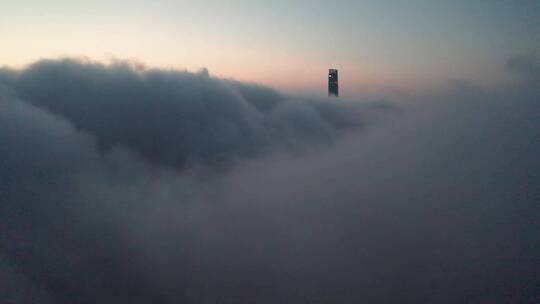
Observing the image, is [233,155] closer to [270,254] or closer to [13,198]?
[270,254]

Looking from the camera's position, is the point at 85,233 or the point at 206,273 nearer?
the point at 206,273

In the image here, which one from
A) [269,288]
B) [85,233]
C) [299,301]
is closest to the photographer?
[299,301]

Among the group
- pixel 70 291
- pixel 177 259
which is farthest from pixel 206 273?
pixel 70 291

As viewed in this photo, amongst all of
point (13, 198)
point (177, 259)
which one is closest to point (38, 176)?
point (13, 198)

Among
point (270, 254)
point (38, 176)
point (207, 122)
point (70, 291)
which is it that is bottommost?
point (70, 291)

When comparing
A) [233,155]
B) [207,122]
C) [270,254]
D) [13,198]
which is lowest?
[270,254]

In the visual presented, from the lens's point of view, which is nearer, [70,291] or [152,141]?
[70,291]

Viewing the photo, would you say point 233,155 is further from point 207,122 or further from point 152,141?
point 152,141

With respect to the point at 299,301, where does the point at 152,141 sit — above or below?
above

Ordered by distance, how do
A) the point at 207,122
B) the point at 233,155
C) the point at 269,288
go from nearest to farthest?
1. the point at 269,288
2. the point at 207,122
3. the point at 233,155
